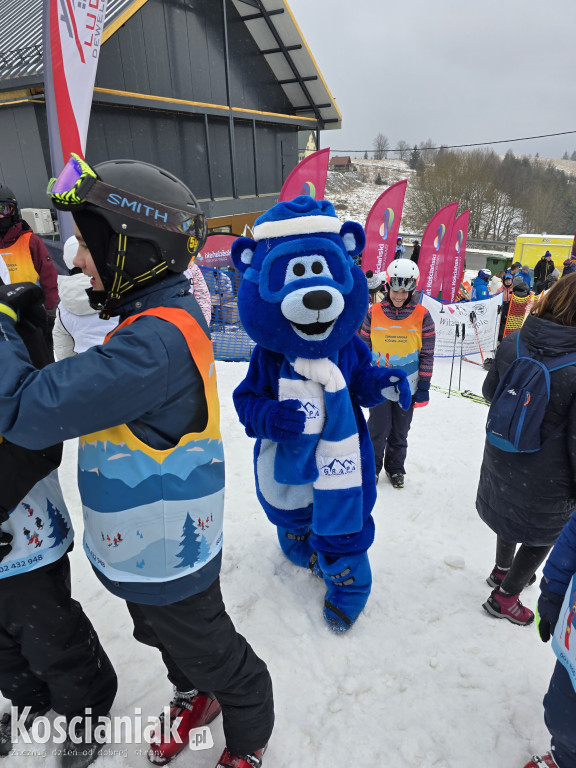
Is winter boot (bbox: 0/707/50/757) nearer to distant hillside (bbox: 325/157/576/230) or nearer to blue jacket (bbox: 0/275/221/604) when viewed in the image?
blue jacket (bbox: 0/275/221/604)

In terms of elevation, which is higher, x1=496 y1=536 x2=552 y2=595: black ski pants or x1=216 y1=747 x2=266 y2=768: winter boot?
x1=496 y1=536 x2=552 y2=595: black ski pants

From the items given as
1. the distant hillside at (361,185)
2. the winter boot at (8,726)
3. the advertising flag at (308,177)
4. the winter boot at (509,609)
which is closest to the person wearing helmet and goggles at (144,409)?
the winter boot at (8,726)

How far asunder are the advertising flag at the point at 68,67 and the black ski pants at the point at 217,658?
4815 millimetres

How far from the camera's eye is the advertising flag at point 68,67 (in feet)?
15.8

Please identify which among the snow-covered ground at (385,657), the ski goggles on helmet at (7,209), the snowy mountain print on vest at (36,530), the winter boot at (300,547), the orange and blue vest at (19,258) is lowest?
the snow-covered ground at (385,657)

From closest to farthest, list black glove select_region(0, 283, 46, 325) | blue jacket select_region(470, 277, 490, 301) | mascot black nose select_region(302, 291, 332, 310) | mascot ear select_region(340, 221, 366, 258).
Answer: black glove select_region(0, 283, 46, 325) → mascot black nose select_region(302, 291, 332, 310) → mascot ear select_region(340, 221, 366, 258) → blue jacket select_region(470, 277, 490, 301)

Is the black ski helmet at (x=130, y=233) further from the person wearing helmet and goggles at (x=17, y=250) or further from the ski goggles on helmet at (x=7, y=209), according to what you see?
the ski goggles on helmet at (x=7, y=209)

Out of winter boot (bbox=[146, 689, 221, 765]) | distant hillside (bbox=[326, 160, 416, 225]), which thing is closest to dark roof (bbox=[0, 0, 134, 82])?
winter boot (bbox=[146, 689, 221, 765])

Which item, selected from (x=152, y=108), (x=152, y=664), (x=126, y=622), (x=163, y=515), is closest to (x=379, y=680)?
(x=152, y=664)

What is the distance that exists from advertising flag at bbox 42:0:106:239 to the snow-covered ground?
4242mm

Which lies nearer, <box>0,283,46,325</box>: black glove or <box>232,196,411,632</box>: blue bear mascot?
<box>0,283,46,325</box>: black glove

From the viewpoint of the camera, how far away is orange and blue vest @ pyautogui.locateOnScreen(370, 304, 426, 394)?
3.81 meters

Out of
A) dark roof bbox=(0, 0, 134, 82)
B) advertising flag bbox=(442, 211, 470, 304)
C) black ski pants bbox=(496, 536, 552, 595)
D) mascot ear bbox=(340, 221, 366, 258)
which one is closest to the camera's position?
mascot ear bbox=(340, 221, 366, 258)

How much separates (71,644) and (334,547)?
50.9 inches
